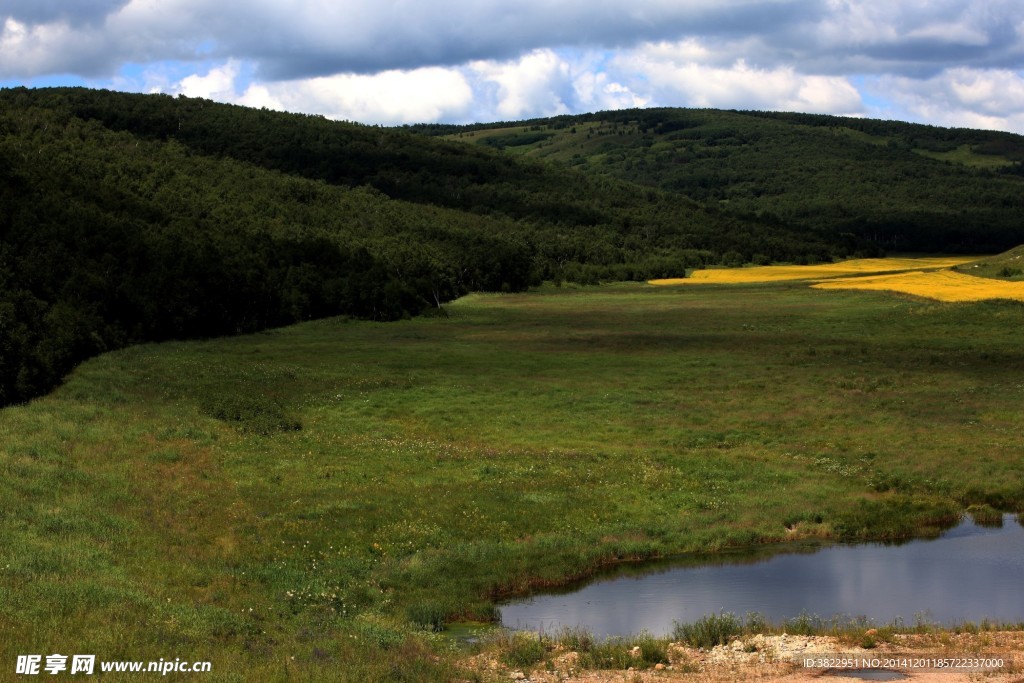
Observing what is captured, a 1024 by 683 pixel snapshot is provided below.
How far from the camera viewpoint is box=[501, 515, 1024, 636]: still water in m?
21.6

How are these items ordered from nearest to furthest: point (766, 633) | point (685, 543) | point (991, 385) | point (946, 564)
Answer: point (766, 633) → point (946, 564) → point (685, 543) → point (991, 385)

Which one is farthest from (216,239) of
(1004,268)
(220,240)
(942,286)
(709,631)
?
Result: (709,631)

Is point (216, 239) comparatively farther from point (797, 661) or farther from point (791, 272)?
point (797, 661)

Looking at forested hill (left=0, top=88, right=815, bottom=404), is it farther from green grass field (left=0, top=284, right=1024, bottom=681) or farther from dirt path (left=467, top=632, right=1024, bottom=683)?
dirt path (left=467, top=632, right=1024, bottom=683)

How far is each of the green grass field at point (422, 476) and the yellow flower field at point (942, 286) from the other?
19.5 m

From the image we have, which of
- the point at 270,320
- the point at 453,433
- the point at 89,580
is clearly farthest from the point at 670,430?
the point at 270,320

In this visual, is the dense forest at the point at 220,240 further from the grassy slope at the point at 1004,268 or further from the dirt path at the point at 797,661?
the grassy slope at the point at 1004,268

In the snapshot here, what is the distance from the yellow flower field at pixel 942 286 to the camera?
83750mm

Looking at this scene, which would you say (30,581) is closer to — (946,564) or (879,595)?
(879,595)

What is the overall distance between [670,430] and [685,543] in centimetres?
1424

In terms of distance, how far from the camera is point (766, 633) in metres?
19.6

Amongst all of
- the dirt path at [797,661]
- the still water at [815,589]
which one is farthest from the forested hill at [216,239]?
the dirt path at [797,661]

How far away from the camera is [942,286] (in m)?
93.9

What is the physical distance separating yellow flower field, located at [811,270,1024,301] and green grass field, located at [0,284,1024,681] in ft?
64.0
